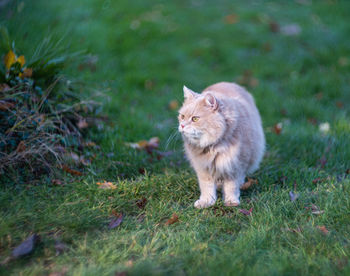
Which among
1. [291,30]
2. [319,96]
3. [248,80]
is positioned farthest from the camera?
[291,30]

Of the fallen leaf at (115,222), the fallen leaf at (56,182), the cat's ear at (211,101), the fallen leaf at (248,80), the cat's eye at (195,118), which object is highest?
the cat's ear at (211,101)

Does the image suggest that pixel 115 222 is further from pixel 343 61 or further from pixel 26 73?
pixel 343 61

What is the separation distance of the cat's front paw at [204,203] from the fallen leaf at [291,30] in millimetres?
4832

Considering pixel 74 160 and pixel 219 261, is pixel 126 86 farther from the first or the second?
pixel 219 261

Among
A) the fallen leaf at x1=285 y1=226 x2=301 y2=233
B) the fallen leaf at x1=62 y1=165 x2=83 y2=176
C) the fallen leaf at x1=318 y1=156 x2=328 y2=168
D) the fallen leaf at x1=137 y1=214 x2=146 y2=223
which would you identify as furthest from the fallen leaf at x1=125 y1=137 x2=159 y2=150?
the fallen leaf at x1=285 y1=226 x2=301 y2=233

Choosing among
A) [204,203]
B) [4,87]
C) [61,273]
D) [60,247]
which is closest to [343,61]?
[204,203]

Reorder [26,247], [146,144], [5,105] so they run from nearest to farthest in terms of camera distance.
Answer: [26,247], [5,105], [146,144]

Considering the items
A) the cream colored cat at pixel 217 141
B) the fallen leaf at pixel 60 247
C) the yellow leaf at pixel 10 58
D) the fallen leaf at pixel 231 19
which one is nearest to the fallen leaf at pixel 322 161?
the cream colored cat at pixel 217 141

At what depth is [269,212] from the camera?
267 cm

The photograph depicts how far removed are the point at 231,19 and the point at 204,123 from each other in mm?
4990

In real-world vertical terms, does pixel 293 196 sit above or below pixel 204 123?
below

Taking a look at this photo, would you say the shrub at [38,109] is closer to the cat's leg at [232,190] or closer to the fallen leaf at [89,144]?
the fallen leaf at [89,144]

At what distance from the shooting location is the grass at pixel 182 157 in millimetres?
2266

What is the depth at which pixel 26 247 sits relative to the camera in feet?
7.38
